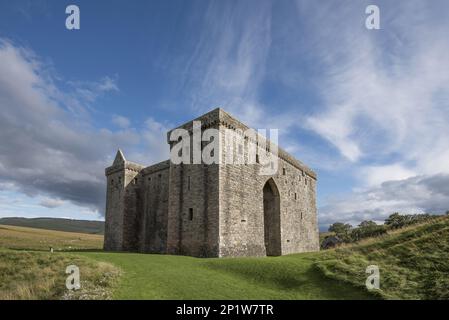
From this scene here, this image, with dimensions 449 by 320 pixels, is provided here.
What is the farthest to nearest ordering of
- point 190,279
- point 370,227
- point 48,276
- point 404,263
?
point 370,227
point 48,276
point 404,263
point 190,279

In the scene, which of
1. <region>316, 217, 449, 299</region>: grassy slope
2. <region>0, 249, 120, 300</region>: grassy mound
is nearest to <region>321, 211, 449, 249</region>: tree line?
<region>316, 217, 449, 299</region>: grassy slope

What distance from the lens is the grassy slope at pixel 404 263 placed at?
1262 cm

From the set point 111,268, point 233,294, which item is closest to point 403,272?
point 233,294

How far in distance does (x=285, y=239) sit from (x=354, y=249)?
12.9 metres

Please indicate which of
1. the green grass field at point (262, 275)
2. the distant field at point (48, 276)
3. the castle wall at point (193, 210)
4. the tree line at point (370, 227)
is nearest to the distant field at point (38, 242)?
the distant field at point (48, 276)

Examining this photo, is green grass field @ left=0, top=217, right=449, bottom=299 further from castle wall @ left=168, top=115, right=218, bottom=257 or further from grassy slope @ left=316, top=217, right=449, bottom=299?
castle wall @ left=168, top=115, right=218, bottom=257

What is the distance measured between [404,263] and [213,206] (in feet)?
39.3

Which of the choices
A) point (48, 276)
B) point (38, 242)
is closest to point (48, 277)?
point (48, 276)

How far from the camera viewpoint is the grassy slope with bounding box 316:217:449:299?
1262 cm

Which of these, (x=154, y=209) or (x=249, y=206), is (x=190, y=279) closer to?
(x=249, y=206)

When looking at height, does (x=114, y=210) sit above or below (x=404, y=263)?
above

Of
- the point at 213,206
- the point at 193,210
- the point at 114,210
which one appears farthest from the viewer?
the point at 114,210

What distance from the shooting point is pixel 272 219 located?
31.2 m
